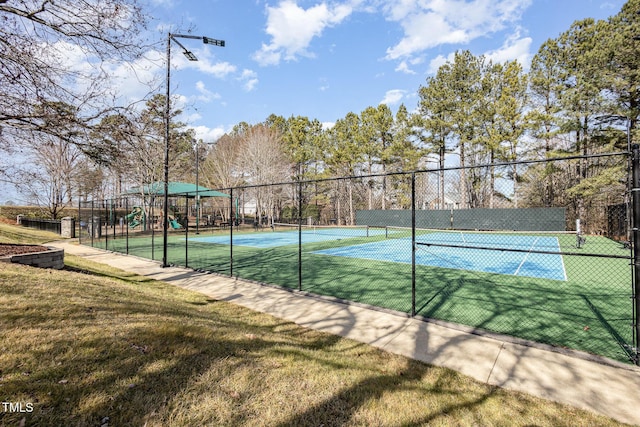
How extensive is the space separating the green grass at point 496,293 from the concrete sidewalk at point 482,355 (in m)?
0.52

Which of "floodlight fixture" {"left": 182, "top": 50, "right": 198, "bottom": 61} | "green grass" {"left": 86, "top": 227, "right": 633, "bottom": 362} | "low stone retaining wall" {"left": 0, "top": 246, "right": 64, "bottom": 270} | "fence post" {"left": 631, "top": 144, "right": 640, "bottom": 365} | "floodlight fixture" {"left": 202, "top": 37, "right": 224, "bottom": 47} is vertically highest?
"floodlight fixture" {"left": 202, "top": 37, "right": 224, "bottom": 47}

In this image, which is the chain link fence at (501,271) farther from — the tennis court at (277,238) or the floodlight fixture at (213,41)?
the floodlight fixture at (213,41)

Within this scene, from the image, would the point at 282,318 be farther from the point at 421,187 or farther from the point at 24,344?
the point at 421,187

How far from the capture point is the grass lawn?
6.78 ft

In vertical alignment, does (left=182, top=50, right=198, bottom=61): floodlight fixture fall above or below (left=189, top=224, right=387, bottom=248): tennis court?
above

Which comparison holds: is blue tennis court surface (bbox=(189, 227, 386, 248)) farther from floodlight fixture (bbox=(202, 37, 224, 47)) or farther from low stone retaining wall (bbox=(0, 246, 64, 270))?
floodlight fixture (bbox=(202, 37, 224, 47))

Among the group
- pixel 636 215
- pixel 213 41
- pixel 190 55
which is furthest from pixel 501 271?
pixel 190 55

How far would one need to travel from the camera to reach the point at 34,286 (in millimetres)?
4277

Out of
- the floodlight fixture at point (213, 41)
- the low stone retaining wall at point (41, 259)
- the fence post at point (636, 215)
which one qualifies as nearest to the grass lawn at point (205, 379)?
the fence post at point (636, 215)

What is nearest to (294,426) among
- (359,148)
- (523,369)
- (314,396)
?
(314,396)

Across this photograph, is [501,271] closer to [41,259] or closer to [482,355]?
[482,355]

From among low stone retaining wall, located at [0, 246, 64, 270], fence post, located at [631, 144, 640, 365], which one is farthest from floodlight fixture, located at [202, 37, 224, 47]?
fence post, located at [631, 144, 640, 365]

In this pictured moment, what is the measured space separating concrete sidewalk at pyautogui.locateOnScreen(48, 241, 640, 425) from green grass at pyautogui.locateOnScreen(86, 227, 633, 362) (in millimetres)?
518

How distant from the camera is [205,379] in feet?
8.26
